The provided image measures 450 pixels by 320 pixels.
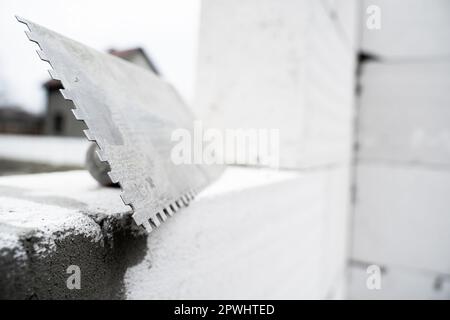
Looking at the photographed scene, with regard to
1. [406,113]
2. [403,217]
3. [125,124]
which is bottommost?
[403,217]

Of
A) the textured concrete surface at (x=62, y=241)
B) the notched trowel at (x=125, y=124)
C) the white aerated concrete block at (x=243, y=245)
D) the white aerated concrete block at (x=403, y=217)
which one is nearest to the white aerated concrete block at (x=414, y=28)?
the white aerated concrete block at (x=403, y=217)

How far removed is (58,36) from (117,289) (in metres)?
0.55

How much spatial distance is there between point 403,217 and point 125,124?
11.8ft

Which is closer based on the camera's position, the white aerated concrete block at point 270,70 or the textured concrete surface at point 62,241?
the textured concrete surface at point 62,241

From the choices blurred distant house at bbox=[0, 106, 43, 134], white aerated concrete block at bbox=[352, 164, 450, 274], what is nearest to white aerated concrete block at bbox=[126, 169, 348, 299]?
white aerated concrete block at bbox=[352, 164, 450, 274]

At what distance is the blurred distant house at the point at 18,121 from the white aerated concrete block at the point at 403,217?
17.0 metres

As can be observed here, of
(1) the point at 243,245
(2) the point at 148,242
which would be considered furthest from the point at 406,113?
(2) the point at 148,242

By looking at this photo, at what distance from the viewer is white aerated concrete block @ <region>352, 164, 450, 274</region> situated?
10.8 ft

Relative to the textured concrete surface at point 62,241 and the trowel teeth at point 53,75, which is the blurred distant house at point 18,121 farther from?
the trowel teeth at point 53,75

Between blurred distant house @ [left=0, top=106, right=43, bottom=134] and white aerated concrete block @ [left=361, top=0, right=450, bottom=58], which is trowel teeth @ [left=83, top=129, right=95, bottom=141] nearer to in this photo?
white aerated concrete block @ [left=361, top=0, right=450, bottom=58]

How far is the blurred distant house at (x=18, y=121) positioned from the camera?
54.2 feet

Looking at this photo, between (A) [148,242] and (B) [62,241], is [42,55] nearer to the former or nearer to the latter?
(B) [62,241]

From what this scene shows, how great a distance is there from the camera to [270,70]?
2117 mm

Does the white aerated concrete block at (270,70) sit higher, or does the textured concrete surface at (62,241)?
the white aerated concrete block at (270,70)
